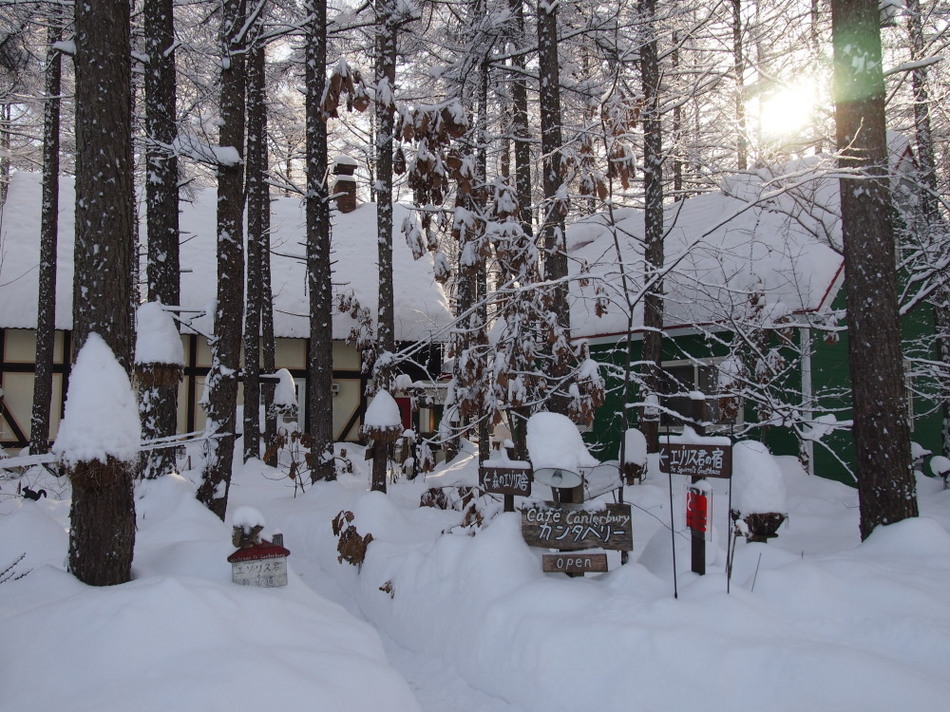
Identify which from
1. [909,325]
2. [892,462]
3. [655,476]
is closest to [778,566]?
[892,462]

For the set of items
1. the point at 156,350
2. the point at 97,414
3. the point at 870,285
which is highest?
the point at 870,285

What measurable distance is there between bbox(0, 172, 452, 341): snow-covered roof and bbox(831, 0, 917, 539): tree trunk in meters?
9.36

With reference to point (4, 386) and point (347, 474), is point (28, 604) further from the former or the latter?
point (4, 386)

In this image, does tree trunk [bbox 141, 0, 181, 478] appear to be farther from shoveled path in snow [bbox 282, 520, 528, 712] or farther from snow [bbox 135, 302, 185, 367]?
shoveled path in snow [bbox 282, 520, 528, 712]

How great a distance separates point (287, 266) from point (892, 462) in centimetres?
1645

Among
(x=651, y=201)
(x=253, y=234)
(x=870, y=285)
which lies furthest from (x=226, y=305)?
(x=870, y=285)

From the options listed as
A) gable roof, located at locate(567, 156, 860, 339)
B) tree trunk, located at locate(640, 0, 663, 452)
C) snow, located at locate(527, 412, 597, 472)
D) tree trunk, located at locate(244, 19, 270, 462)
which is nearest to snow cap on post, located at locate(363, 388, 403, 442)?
gable roof, located at locate(567, 156, 860, 339)

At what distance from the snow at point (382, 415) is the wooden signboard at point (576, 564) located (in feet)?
12.8

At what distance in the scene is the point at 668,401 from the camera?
1091 cm

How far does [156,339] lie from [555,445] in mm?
3641

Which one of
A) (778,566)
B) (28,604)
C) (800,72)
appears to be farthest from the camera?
(800,72)

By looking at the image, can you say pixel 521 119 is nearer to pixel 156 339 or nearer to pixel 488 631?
pixel 156 339

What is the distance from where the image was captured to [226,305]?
8.26 m

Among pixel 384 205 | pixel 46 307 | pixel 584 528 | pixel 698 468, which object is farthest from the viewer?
pixel 46 307
